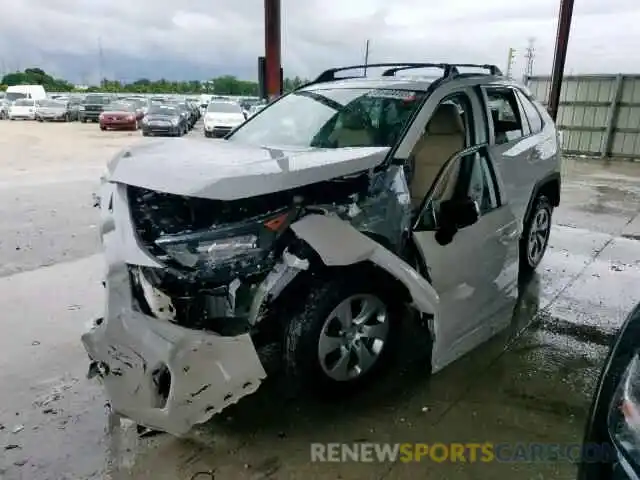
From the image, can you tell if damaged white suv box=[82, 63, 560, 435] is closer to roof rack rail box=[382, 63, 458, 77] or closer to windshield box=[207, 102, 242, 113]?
roof rack rail box=[382, 63, 458, 77]

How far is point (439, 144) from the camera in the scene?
139 inches

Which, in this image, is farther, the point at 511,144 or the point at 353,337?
the point at 511,144

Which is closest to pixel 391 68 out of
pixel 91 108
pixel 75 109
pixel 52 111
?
pixel 91 108

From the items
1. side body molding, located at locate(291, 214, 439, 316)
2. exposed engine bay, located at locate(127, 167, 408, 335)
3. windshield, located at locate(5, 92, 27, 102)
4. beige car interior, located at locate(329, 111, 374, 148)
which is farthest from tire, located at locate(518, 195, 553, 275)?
windshield, located at locate(5, 92, 27, 102)

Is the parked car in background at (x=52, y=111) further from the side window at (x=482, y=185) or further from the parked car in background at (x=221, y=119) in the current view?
the side window at (x=482, y=185)

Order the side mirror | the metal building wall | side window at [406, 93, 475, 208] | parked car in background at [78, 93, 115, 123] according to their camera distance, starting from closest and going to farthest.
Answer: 1. the side mirror
2. side window at [406, 93, 475, 208]
3. the metal building wall
4. parked car in background at [78, 93, 115, 123]

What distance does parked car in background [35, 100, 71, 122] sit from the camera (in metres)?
27.6

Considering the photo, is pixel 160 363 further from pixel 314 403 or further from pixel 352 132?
pixel 352 132

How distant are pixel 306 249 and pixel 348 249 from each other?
199mm

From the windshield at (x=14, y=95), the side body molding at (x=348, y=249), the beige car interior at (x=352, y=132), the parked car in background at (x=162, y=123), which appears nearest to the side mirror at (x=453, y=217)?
the side body molding at (x=348, y=249)

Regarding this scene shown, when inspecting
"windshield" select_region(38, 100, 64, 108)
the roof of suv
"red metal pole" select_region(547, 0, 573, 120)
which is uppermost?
"red metal pole" select_region(547, 0, 573, 120)

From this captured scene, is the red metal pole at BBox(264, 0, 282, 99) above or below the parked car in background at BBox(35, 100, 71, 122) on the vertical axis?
above

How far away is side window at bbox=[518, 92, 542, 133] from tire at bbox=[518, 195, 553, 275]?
609 mm

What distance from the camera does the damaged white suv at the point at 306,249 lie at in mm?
2133
